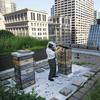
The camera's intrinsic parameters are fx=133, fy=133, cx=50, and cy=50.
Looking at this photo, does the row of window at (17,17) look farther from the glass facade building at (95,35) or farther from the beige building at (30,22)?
the glass facade building at (95,35)

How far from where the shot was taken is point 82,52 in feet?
45.4

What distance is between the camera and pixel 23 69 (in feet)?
9.57

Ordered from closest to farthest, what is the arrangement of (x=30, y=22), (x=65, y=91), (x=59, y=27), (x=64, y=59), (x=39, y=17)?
(x=65, y=91)
(x=64, y=59)
(x=30, y=22)
(x=39, y=17)
(x=59, y=27)

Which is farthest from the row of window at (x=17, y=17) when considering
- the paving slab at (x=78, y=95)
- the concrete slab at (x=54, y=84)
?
the paving slab at (x=78, y=95)

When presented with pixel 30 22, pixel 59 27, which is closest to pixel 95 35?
pixel 59 27

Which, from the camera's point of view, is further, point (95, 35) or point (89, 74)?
point (95, 35)

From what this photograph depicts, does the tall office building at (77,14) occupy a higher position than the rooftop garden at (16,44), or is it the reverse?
the tall office building at (77,14)

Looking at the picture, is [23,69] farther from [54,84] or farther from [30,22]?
[30,22]

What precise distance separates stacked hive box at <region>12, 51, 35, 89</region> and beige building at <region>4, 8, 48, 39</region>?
116ft

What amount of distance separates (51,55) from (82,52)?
11095 millimetres

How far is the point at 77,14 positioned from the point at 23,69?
63.1 metres

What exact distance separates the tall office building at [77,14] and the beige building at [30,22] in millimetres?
21104

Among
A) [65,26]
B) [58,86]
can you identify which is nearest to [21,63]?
[58,86]

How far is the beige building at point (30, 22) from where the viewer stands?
38.9m
